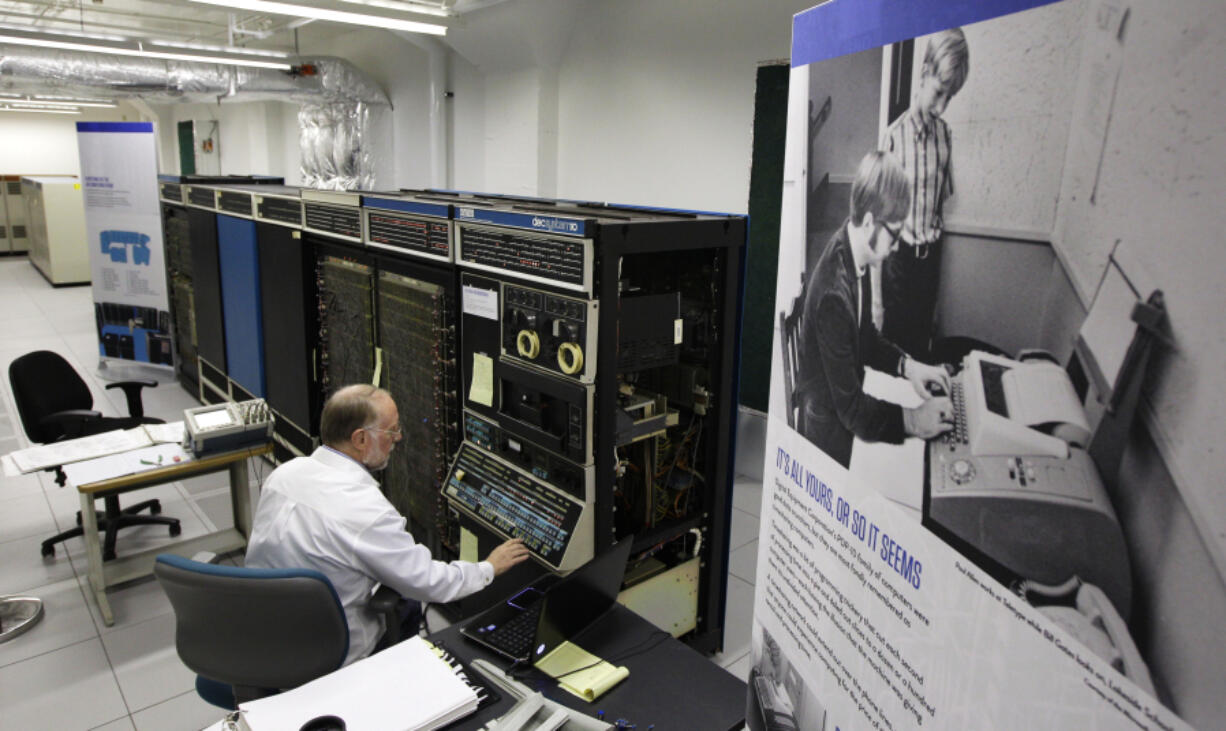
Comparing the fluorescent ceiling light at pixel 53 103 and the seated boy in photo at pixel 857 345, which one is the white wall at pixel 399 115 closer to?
the seated boy in photo at pixel 857 345

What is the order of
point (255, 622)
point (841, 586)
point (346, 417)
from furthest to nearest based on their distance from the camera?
point (346, 417) → point (255, 622) → point (841, 586)

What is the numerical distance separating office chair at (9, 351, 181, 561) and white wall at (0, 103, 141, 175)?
13616mm

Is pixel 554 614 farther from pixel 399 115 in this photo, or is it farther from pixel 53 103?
pixel 53 103

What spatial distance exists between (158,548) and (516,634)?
265cm

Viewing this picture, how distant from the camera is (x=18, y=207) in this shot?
44.8ft

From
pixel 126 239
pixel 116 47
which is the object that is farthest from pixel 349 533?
pixel 116 47

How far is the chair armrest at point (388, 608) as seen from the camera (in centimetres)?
210

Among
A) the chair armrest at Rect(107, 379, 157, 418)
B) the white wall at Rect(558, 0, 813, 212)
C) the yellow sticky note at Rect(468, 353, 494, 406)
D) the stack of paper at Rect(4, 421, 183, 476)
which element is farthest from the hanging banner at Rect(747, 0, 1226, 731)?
the chair armrest at Rect(107, 379, 157, 418)

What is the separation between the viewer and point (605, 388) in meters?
2.31

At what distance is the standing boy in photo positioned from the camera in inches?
27.5

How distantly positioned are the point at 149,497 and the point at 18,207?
42.3ft

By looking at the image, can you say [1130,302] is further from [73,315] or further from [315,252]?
[73,315]

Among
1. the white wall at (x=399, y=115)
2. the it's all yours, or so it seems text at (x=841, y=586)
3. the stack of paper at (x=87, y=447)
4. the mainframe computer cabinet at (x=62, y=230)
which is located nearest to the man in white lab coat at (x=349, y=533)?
the it's all yours, or so it seems text at (x=841, y=586)

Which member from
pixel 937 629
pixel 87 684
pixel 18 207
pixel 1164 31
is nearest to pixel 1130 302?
pixel 1164 31
